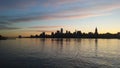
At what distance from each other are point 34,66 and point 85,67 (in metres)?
10.8

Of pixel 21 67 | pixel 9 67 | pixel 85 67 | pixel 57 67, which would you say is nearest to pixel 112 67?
pixel 85 67

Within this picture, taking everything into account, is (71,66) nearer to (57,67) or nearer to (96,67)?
(57,67)

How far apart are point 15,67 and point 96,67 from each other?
16.7 m

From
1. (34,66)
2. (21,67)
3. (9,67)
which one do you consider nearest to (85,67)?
(34,66)

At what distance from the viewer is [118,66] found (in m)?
35.7

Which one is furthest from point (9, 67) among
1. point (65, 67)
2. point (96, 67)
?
point (96, 67)

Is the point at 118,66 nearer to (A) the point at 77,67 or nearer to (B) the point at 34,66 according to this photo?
(A) the point at 77,67

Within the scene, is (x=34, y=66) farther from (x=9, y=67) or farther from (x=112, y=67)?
(x=112, y=67)

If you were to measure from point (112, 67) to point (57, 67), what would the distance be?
1168cm

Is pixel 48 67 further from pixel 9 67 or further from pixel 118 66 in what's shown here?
pixel 118 66

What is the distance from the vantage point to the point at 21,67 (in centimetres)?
3362

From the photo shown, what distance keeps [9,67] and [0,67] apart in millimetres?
1793

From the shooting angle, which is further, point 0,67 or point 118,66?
point 118,66

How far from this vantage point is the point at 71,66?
1378 inches
